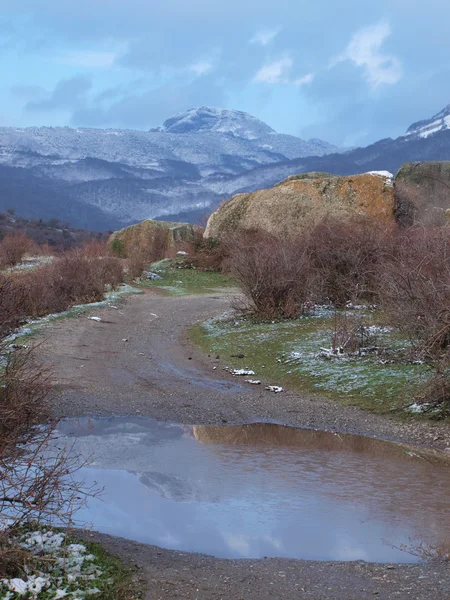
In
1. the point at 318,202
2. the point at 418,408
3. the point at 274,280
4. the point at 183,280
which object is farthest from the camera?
the point at 183,280

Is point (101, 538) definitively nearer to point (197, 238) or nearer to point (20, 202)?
point (197, 238)

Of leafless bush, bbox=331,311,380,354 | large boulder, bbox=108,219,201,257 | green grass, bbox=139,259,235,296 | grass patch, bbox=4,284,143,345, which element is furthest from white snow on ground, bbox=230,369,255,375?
large boulder, bbox=108,219,201,257

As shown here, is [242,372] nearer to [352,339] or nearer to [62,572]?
[352,339]

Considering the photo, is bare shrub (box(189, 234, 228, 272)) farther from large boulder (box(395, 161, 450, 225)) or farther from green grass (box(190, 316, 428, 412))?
green grass (box(190, 316, 428, 412))

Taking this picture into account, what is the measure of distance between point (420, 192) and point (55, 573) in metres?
22.2

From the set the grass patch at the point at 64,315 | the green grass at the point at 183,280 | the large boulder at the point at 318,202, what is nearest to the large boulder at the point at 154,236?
the green grass at the point at 183,280

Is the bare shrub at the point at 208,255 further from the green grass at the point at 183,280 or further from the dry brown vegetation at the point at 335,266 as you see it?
the dry brown vegetation at the point at 335,266

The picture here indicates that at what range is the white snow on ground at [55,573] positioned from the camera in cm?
427

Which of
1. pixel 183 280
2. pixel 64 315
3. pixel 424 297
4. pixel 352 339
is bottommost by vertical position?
pixel 352 339

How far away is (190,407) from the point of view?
9734 millimetres

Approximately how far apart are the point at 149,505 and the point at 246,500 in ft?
2.72

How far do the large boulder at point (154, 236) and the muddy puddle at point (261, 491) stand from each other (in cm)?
2376

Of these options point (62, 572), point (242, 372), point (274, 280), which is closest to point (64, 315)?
point (274, 280)

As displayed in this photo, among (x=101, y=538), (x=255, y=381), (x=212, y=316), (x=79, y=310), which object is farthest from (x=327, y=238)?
(x=101, y=538)
